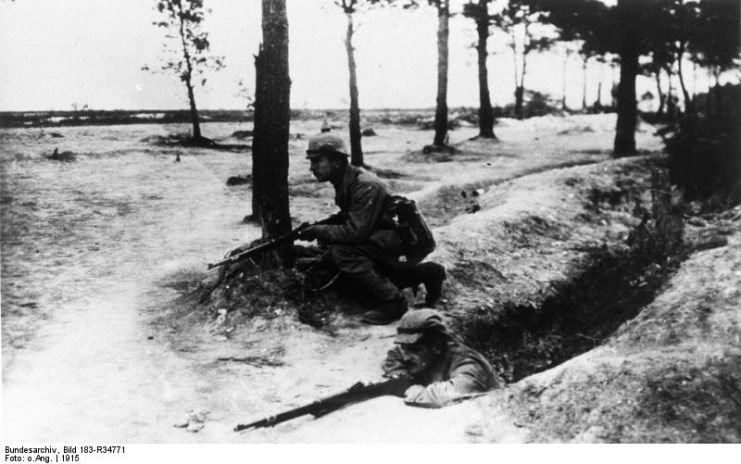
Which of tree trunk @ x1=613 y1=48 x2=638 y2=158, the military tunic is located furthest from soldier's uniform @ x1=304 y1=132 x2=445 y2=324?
tree trunk @ x1=613 y1=48 x2=638 y2=158

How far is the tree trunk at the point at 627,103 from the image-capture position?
48.6ft

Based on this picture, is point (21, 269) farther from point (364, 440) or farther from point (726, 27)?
point (726, 27)

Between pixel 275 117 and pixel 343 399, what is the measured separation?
3.62 m

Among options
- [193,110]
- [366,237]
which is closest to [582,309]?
[366,237]

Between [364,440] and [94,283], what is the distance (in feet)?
15.3

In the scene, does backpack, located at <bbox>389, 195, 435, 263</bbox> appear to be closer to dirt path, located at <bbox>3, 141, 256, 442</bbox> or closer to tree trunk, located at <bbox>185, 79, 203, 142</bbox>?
dirt path, located at <bbox>3, 141, 256, 442</bbox>

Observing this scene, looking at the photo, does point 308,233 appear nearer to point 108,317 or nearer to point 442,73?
point 108,317

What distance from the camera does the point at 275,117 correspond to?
22.5 ft

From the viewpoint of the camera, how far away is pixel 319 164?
5.81m

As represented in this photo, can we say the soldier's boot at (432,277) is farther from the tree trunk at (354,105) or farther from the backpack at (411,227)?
the tree trunk at (354,105)

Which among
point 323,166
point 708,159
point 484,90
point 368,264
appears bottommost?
point 368,264

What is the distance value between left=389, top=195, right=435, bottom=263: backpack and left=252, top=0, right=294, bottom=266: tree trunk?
151 centimetres

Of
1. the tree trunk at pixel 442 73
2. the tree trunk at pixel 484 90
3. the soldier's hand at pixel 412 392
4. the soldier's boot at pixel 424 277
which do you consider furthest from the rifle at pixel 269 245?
the tree trunk at pixel 484 90

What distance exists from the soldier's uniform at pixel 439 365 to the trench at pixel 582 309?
1.61 meters
